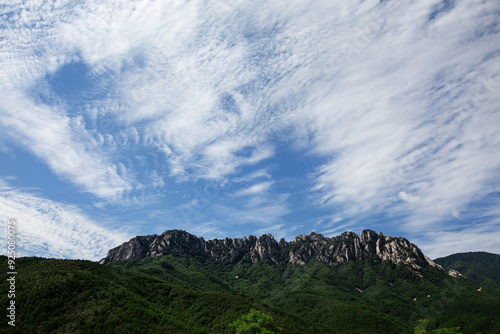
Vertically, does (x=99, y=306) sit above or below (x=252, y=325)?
above

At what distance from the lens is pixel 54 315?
85438mm

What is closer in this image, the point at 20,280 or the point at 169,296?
the point at 20,280

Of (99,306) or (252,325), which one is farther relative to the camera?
(99,306)

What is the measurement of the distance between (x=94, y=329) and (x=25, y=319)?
20251mm

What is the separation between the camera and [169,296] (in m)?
145

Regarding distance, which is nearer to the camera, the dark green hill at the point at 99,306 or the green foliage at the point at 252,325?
the green foliage at the point at 252,325

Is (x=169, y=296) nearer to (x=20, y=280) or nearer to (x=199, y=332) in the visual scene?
(x=199, y=332)

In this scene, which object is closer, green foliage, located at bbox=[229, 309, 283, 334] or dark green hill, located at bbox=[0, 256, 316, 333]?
green foliage, located at bbox=[229, 309, 283, 334]

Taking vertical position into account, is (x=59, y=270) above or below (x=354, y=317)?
above

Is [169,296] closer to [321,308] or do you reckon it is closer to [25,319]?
[25,319]

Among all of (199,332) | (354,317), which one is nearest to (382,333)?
(354,317)

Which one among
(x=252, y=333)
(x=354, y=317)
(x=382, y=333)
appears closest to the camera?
(x=252, y=333)

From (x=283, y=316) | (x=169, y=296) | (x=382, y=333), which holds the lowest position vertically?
(x=382, y=333)

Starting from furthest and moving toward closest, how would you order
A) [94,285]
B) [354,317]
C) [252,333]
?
[354,317]
[94,285]
[252,333]
